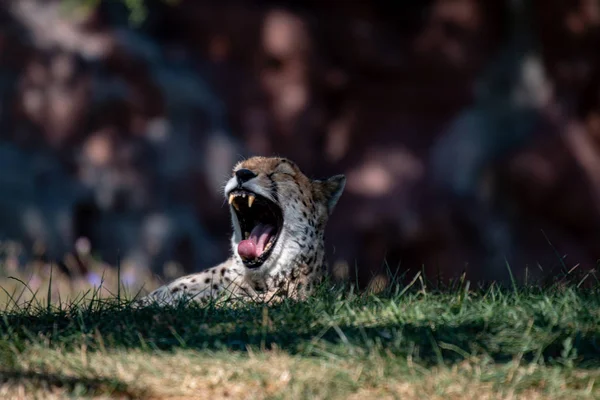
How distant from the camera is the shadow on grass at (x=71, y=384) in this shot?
4.20 metres

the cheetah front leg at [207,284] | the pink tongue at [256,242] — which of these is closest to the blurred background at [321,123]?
the cheetah front leg at [207,284]

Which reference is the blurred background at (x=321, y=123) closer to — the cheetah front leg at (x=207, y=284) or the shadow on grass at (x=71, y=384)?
the cheetah front leg at (x=207, y=284)

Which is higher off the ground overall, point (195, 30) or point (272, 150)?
point (195, 30)

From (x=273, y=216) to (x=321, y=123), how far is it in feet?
25.3

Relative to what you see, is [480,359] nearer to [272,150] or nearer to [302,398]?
[302,398]

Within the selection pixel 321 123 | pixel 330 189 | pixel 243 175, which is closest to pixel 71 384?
pixel 243 175

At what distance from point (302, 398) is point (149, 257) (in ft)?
29.6

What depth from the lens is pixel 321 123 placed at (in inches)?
548

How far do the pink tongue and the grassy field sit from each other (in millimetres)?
793

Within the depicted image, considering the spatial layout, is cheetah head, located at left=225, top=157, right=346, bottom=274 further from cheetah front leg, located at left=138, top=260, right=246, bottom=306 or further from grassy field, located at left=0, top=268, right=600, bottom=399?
grassy field, located at left=0, top=268, right=600, bottom=399

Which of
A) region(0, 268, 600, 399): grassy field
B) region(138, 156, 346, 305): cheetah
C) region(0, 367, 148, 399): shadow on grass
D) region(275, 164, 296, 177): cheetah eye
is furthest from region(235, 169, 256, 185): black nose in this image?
region(0, 367, 148, 399): shadow on grass

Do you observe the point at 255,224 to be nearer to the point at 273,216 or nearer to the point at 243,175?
the point at 273,216

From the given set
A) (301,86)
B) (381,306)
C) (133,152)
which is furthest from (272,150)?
(381,306)

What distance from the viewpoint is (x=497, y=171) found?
13.7 metres
